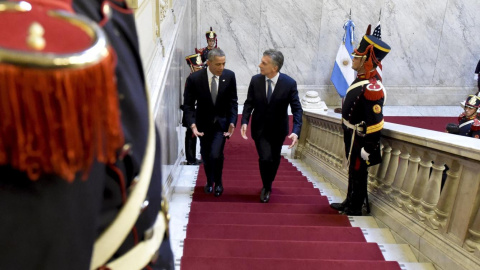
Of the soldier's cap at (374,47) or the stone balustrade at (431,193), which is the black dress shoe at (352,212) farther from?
the soldier's cap at (374,47)

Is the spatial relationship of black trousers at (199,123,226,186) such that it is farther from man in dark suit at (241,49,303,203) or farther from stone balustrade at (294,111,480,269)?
stone balustrade at (294,111,480,269)

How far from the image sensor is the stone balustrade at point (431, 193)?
2025mm

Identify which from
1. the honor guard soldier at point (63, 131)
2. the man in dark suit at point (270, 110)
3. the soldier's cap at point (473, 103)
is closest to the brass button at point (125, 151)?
the honor guard soldier at point (63, 131)

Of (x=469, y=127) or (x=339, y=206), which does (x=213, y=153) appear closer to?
(x=339, y=206)

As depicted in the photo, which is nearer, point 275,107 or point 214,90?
point 275,107

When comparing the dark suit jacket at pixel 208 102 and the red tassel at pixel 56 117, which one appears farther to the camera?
Result: the dark suit jacket at pixel 208 102

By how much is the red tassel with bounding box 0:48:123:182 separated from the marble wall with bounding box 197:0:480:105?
9.14m

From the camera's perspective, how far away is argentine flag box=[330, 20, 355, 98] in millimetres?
9016

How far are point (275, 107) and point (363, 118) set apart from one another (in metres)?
0.86

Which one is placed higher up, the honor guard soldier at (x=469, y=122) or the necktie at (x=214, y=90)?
the necktie at (x=214, y=90)

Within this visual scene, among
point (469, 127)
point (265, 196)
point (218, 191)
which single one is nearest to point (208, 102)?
point (218, 191)

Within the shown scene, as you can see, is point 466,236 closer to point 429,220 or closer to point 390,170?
point 429,220

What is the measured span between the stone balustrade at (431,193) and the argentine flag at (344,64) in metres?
6.08

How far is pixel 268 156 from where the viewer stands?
3641mm
